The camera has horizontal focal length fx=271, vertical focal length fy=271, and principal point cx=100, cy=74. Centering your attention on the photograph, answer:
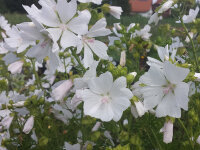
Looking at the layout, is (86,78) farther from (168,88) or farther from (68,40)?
(168,88)

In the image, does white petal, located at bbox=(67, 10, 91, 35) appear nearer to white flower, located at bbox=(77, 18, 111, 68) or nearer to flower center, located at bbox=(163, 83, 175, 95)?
white flower, located at bbox=(77, 18, 111, 68)

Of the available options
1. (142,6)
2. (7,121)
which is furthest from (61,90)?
(142,6)

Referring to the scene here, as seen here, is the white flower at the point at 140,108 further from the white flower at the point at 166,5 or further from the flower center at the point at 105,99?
the white flower at the point at 166,5

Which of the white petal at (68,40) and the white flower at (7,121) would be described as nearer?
the white petal at (68,40)

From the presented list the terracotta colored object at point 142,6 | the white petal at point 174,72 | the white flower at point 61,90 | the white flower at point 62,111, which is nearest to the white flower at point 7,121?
the white flower at point 62,111

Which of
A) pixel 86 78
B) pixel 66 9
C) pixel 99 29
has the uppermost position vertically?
pixel 66 9

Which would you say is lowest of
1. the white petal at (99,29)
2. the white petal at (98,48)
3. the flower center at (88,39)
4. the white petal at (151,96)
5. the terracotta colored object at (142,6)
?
the terracotta colored object at (142,6)

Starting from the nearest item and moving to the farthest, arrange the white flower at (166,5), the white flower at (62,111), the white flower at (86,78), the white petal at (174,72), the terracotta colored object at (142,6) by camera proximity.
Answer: the white petal at (174,72) → the white flower at (86,78) → the white flower at (166,5) → the white flower at (62,111) → the terracotta colored object at (142,6)
